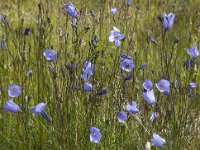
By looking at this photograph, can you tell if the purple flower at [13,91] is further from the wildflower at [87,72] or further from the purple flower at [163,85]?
the purple flower at [163,85]

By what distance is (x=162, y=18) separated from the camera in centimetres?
200

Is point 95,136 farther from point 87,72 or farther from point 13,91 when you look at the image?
point 13,91

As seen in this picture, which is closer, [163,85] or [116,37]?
[163,85]

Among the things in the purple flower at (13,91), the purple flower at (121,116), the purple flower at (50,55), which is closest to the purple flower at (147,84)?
the purple flower at (121,116)

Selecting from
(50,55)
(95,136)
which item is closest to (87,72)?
(50,55)

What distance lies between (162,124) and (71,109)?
500mm

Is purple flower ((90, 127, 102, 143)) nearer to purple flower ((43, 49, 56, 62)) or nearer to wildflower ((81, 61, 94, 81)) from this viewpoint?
wildflower ((81, 61, 94, 81))

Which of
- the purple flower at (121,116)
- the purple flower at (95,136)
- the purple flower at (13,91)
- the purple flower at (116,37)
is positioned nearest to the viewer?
the purple flower at (95,136)

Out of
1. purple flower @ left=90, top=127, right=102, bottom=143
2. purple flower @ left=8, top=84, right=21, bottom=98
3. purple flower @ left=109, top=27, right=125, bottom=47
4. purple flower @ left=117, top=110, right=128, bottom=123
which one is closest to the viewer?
purple flower @ left=90, top=127, right=102, bottom=143

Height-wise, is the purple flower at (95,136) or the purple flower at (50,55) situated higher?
the purple flower at (50,55)

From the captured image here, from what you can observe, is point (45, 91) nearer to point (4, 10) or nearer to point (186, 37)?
point (186, 37)

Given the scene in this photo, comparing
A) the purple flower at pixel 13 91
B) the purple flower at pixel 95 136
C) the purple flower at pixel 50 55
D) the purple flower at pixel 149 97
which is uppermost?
the purple flower at pixel 50 55

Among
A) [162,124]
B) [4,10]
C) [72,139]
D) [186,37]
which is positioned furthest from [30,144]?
[4,10]

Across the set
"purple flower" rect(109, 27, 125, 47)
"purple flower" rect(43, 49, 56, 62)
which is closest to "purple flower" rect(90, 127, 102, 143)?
"purple flower" rect(43, 49, 56, 62)
